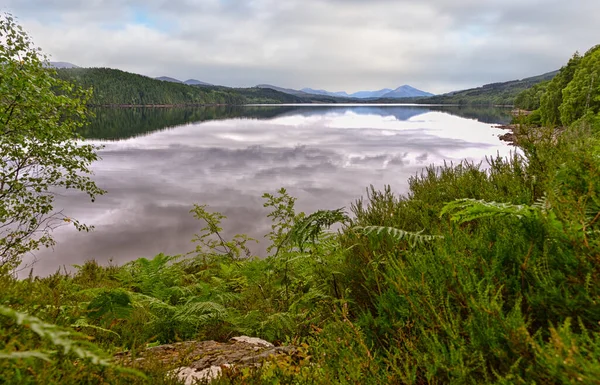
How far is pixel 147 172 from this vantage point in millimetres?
24906

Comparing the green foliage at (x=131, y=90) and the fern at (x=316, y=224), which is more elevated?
the green foliage at (x=131, y=90)

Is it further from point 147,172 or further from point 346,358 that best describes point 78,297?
point 147,172

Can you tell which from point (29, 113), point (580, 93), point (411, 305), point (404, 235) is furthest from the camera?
point (580, 93)

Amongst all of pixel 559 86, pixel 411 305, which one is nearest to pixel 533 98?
pixel 559 86

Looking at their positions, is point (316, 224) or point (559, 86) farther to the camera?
point (559, 86)

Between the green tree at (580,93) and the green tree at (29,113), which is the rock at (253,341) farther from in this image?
the green tree at (580,93)

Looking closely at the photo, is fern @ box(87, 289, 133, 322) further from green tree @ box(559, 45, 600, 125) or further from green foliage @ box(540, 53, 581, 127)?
green foliage @ box(540, 53, 581, 127)

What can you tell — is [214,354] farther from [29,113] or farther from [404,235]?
[29,113]

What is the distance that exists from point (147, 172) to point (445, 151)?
2845 centimetres

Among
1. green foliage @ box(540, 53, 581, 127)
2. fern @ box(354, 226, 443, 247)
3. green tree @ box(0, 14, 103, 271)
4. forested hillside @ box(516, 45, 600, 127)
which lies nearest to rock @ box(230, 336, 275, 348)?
fern @ box(354, 226, 443, 247)

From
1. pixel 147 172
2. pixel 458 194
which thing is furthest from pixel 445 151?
pixel 458 194

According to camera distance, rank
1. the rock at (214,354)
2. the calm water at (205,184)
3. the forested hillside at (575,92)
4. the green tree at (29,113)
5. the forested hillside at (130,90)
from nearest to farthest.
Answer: the rock at (214,354), the green tree at (29,113), the calm water at (205,184), the forested hillside at (575,92), the forested hillside at (130,90)

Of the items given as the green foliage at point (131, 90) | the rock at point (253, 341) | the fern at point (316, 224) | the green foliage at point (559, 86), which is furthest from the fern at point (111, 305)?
the green foliage at point (131, 90)

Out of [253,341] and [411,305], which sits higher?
[411,305]
